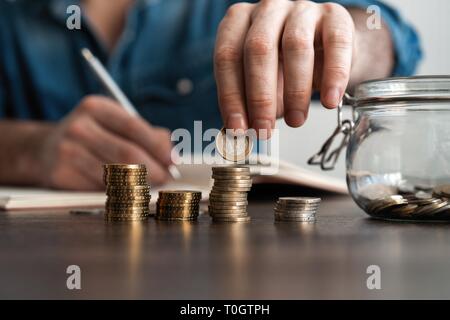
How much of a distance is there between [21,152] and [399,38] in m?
1.05

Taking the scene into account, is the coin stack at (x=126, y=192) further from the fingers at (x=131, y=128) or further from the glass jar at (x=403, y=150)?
the fingers at (x=131, y=128)

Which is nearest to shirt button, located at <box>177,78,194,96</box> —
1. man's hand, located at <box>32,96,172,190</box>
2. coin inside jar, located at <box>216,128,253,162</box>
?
man's hand, located at <box>32,96,172,190</box>

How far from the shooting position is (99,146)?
1.42 metres

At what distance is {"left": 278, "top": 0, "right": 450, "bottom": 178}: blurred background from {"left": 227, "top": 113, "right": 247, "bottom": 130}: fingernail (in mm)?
2261

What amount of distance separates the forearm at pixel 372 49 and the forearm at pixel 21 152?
2.68 ft

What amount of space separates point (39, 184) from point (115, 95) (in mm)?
338

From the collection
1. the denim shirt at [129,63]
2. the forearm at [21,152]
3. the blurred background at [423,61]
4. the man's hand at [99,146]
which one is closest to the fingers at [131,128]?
the man's hand at [99,146]

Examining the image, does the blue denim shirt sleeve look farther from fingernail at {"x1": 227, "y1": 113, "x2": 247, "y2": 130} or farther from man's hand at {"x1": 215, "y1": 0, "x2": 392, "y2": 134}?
fingernail at {"x1": 227, "y1": 113, "x2": 247, "y2": 130}

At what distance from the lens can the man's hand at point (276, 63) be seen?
0.77 metres

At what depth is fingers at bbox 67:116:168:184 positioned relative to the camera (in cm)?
135

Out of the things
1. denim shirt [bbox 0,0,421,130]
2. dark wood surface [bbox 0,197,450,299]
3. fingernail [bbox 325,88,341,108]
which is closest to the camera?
dark wood surface [bbox 0,197,450,299]
